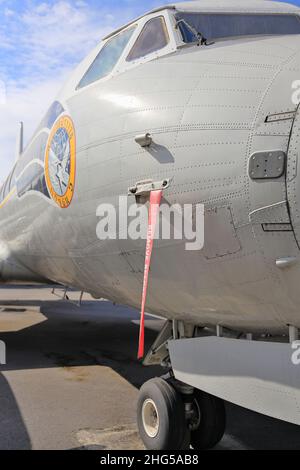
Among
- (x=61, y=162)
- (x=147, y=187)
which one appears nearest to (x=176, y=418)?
(x=147, y=187)

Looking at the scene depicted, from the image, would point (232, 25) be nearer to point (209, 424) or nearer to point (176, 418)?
point (176, 418)

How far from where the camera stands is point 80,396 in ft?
22.0

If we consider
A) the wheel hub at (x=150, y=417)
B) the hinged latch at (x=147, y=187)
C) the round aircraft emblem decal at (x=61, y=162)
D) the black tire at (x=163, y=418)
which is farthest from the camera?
the round aircraft emblem decal at (x=61, y=162)

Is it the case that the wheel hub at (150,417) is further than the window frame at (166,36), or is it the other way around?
the window frame at (166,36)

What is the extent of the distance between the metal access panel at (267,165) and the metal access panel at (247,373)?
1165 mm

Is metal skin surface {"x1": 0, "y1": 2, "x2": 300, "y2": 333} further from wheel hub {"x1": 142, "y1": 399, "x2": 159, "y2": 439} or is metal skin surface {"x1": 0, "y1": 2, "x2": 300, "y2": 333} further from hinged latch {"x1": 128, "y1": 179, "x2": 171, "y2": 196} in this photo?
wheel hub {"x1": 142, "y1": 399, "x2": 159, "y2": 439}

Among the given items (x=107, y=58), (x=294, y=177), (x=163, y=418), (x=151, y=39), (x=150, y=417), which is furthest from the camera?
(x=107, y=58)

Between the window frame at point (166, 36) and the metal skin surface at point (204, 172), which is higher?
the window frame at point (166, 36)

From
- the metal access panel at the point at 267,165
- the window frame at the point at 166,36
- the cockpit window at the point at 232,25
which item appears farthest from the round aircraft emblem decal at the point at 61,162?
the metal access panel at the point at 267,165

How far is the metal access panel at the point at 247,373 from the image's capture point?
10.6 feet

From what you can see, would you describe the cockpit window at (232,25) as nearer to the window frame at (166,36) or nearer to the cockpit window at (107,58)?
the window frame at (166,36)

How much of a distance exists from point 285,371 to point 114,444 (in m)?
2.36

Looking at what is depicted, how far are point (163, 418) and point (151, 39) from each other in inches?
143

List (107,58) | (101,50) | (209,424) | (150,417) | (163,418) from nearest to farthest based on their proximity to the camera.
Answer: (163,418) < (150,417) < (209,424) < (107,58) < (101,50)
